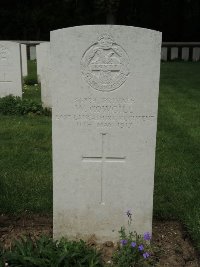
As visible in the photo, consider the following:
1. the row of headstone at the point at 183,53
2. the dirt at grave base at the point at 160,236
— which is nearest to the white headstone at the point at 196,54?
the row of headstone at the point at 183,53

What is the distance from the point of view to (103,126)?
3.49 meters

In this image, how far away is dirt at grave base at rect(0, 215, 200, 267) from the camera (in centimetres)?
366

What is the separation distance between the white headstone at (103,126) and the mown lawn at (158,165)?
2.51 feet

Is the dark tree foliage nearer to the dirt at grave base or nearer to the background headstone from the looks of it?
the background headstone

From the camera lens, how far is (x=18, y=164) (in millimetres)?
5734

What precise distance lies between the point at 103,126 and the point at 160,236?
123cm

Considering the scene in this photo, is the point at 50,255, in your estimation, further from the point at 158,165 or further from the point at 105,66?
the point at 158,165

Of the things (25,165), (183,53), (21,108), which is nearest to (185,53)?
(183,53)

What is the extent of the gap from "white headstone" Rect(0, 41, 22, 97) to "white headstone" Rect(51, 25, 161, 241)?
6561 mm

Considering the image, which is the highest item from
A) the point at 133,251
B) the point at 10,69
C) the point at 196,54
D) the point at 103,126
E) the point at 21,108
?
the point at 196,54

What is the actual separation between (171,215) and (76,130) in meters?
1.51

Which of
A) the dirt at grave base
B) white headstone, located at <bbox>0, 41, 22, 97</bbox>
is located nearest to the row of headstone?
white headstone, located at <bbox>0, 41, 22, 97</bbox>

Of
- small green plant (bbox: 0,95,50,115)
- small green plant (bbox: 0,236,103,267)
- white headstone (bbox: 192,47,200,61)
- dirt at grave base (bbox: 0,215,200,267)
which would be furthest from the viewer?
white headstone (bbox: 192,47,200,61)

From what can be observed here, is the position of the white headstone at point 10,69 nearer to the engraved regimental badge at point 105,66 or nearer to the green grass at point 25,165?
the green grass at point 25,165
